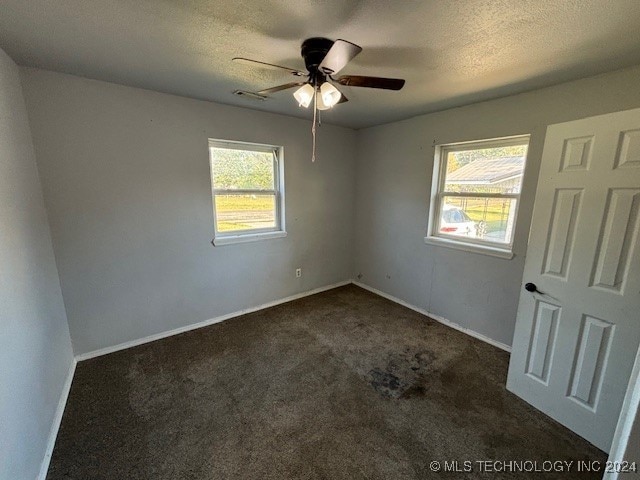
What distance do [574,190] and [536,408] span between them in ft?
5.06

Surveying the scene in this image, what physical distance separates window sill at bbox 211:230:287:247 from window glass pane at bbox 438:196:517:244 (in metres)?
2.02

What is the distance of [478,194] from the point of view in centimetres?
273

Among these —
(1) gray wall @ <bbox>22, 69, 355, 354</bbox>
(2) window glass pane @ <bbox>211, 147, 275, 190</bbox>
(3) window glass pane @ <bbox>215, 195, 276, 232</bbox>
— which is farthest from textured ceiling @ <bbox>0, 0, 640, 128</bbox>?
(3) window glass pane @ <bbox>215, 195, 276, 232</bbox>

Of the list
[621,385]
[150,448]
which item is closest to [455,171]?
[621,385]

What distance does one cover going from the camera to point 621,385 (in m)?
1.51

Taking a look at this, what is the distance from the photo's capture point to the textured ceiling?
1192 millimetres

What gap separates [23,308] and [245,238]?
1.85m

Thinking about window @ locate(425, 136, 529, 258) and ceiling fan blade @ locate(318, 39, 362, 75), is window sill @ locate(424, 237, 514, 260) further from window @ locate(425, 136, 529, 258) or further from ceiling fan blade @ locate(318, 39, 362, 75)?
ceiling fan blade @ locate(318, 39, 362, 75)

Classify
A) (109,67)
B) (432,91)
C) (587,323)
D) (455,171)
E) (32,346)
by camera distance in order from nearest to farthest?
(32,346) → (587,323) → (109,67) → (432,91) → (455,171)

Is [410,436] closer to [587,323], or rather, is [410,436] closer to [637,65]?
[587,323]

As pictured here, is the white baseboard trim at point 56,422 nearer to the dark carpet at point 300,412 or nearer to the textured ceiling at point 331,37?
the dark carpet at point 300,412

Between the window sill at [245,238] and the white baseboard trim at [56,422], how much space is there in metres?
1.55

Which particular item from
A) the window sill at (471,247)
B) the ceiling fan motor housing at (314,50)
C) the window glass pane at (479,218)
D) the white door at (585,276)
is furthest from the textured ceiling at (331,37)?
the window sill at (471,247)

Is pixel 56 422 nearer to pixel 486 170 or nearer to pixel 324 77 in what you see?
pixel 324 77
